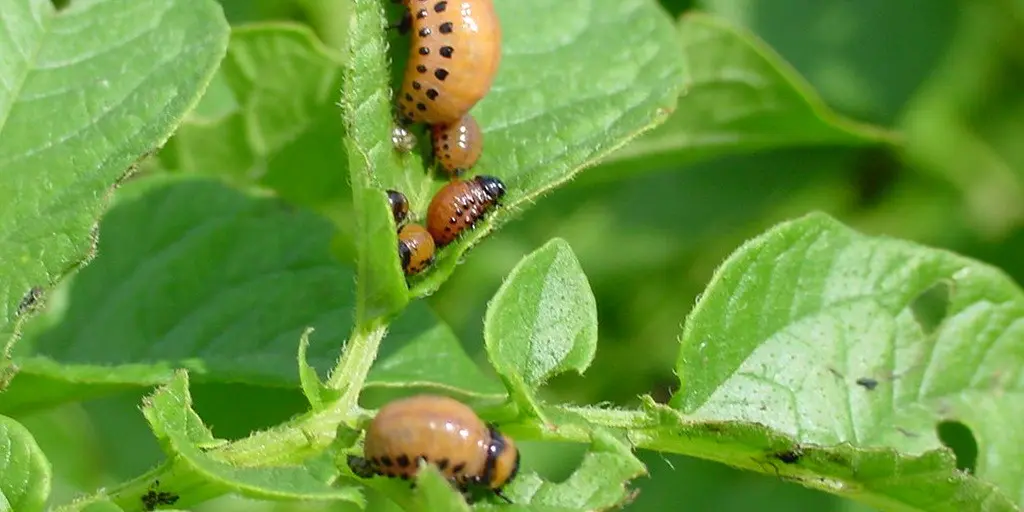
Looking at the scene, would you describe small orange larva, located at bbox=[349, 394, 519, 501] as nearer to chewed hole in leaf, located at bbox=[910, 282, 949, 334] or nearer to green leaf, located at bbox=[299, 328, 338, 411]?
green leaf, located at bbox=[299, 328, 338, 411]

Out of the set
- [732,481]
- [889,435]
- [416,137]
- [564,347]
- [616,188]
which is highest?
[416,137]

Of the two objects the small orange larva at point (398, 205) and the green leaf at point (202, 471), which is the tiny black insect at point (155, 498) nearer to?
the green leaf at point (202, 471)

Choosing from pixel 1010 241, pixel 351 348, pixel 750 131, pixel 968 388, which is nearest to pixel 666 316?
pixel 750 131

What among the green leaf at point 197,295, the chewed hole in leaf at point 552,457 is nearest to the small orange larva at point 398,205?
the green leaf at point 197,295

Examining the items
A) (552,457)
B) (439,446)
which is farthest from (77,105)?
(552,457)

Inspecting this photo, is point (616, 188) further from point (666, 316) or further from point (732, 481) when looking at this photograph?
point (732, 481)

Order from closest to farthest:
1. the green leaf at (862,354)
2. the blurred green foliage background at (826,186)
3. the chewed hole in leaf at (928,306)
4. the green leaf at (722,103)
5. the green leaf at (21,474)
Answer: the green leaf at (21,474), the green leaf at (862,354), the green leaf at (722,103), the chewed hole in leaf at (928,306), the blurred green foliage background at (826,186)
